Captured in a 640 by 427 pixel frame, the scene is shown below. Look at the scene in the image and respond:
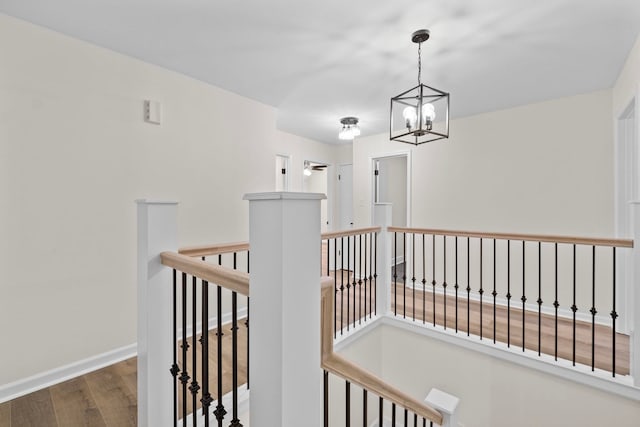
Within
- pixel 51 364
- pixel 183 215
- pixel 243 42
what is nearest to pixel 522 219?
pixel 243 42

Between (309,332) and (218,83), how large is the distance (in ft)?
9.07

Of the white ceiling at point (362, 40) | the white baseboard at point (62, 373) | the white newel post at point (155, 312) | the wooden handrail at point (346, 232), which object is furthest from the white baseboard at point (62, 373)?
the white ceiling at point (362, 40)

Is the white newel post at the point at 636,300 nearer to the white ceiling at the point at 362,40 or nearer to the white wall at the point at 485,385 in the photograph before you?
the white wall at the point at 485,385

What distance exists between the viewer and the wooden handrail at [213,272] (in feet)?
2.72

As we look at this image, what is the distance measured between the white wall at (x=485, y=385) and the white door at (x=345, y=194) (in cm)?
263

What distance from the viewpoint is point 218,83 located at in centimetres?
284

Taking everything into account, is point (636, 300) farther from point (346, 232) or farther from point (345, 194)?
point (345, 194)

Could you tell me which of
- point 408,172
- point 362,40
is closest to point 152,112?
point 362,40

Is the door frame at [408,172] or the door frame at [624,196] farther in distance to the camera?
the door frame at [408,172]

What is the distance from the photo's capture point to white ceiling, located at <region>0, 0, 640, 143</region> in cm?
181

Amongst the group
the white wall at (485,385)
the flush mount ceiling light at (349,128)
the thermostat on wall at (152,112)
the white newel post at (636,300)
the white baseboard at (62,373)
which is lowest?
the white wall at (485,385)

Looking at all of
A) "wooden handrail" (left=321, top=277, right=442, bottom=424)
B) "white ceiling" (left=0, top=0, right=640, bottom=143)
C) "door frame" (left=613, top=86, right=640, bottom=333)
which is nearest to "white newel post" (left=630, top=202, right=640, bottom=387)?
"door frame" (left=613, top=86, right=640, bottom=333)

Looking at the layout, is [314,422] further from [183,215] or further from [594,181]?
[594,181]

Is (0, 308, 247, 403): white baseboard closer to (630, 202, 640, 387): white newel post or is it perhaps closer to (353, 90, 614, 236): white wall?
(630, 202, 640, 387): white newel post
